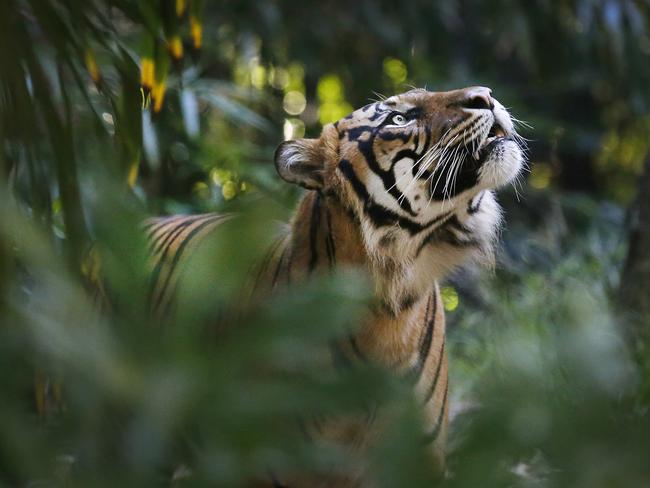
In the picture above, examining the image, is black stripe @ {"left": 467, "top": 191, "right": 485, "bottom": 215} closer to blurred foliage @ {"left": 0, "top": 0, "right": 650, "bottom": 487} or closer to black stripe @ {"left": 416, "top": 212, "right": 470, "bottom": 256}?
black stripe @ {"left": 416, "top": 212, "right": 470, "bottom": 256}

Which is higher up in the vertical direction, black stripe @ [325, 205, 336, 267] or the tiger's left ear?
the tiger's left ear

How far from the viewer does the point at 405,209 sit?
3.21 meters

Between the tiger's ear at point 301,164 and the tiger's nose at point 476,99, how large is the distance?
1.50 feet

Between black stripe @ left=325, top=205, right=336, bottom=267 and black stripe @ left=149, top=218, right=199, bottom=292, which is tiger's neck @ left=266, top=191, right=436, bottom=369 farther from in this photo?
black stripe @ left=149, top=218, right=199, bottom=292

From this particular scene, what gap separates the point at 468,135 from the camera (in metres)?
3.08

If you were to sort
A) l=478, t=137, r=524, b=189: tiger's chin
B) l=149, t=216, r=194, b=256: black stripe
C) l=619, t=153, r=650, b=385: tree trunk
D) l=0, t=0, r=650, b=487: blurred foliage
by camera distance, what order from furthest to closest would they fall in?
A: l=619, t=153, r=650, b=385: tree trunk → l=149, t=216, r=194, b=256: black stripe → l=478, t=137, r=524, b=189: tiger's chin → l=0, t=0, r=650, b=487: blurred foliage

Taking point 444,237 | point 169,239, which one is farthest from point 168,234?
point 444,237

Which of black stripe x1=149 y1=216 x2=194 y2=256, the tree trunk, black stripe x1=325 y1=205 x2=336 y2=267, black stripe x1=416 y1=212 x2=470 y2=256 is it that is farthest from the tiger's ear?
the tree trunk

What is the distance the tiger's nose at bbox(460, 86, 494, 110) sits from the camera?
307cm

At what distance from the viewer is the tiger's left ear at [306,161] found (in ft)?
10.5

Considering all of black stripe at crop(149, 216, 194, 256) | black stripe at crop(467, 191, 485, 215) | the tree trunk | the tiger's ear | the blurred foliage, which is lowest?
the tree trunk

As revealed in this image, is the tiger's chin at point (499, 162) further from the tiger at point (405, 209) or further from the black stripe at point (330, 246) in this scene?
the black stripe at point (330, 246)

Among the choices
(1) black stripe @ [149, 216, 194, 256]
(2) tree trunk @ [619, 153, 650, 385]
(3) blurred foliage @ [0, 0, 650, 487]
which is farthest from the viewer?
(2) tree trunk @ [619, 153, 650, 385]

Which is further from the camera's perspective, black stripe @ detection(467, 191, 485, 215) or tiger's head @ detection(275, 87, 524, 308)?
black stripe @ detection(467, 191, 485, 215)
